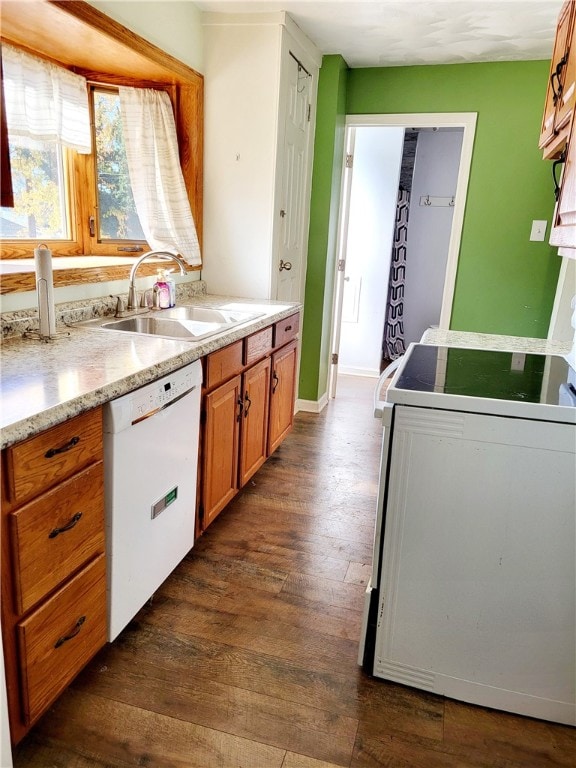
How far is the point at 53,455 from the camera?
1.17m

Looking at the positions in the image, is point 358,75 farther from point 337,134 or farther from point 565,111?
point 565,111

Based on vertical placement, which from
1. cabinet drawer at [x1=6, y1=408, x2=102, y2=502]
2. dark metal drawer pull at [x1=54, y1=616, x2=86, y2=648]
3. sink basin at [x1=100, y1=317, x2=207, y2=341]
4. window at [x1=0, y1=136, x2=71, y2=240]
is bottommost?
dark metal drawer pull at [x1=54, y1=616, x2=86, y2=648]

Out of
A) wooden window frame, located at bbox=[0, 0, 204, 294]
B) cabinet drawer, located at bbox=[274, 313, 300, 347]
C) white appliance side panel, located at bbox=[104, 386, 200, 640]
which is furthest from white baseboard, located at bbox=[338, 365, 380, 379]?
white appliance side panel, located at bbox=[104, 386, 200, 640]

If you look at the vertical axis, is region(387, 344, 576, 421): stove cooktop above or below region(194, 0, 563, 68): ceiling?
below

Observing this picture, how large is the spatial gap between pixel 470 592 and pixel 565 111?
150 cm

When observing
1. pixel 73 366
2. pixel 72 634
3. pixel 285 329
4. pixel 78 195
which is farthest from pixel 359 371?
pixel 72 634

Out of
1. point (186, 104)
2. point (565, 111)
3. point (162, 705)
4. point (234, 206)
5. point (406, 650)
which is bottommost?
point (162, 705)

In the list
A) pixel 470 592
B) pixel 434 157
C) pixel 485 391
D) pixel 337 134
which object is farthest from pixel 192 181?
pixel 434 157

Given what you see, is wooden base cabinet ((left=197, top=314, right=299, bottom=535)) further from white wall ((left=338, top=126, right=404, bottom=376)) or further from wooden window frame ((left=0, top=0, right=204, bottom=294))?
white wall ((left=338, top=126, right=404, bottom=376))

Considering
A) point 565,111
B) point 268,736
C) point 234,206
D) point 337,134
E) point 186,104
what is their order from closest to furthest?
1. point 268,736
2. point 565,111
3. point 186,104
4. point 234,206
5. point 337,134

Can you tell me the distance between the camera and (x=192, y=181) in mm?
2893

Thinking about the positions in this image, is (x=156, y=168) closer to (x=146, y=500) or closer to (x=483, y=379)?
(x=146, y=500)

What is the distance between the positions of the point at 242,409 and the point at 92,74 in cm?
166

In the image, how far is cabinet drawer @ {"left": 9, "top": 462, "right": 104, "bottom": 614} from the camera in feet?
3.66
